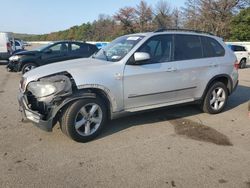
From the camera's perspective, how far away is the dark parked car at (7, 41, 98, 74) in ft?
41.6

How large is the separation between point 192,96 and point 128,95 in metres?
1.63

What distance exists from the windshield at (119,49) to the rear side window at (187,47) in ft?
2.69

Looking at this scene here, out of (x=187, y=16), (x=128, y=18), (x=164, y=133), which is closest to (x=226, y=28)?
(x=187, y=16)

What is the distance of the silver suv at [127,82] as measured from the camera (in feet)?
15.2

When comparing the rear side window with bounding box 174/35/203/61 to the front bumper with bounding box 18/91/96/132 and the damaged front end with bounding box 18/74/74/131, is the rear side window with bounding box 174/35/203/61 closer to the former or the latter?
the front bumper with bounding box 18/91/96/132

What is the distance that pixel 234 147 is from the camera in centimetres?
463

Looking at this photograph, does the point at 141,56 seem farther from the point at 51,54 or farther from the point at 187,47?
the point at 51,54

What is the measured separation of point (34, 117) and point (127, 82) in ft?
5.40

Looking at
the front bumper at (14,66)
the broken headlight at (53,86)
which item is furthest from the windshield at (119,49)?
the front bumper at (14,66)

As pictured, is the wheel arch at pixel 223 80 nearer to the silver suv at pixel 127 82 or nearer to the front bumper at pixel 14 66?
the silver suv at pixel 127 82

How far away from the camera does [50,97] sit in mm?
4559

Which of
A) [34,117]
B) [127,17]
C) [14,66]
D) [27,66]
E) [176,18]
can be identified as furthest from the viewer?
[127,17]

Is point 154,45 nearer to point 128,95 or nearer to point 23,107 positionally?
point 128,95

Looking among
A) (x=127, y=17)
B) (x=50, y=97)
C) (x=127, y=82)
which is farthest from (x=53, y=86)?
(x=127, y=17)
